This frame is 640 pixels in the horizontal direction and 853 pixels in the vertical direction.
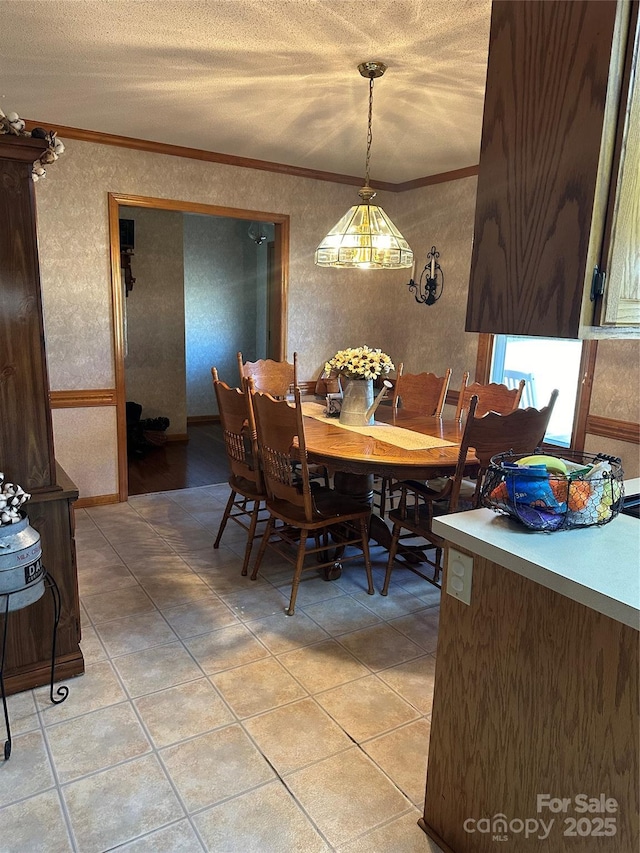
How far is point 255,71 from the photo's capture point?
9.20 ft

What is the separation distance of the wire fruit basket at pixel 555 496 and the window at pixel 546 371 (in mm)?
2585

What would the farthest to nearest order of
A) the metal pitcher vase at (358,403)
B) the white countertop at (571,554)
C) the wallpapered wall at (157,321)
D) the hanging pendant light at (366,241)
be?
the wallpapered wall at (157,321), the metal pitcher vase at (358,403), the hanging pendant light at (366,241), the white countertop at (571,554)

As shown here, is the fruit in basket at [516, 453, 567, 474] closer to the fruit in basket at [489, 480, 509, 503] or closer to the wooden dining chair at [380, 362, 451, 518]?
the fruit in basket at [489, 480, 509, 503]

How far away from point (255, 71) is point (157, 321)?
4054 mm

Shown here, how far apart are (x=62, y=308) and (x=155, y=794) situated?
3252 mm

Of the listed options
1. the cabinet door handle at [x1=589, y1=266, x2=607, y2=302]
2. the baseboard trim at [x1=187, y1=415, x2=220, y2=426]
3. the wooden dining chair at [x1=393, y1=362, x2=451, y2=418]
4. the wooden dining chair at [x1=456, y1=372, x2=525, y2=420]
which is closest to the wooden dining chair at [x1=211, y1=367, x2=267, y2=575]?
the wooden dining chair at [x1=393, y1=362, x2=451, y2=418]

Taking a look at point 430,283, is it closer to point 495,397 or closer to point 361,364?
point 495,397

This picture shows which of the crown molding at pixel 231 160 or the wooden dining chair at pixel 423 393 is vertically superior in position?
the crown molding at pixel 231 160

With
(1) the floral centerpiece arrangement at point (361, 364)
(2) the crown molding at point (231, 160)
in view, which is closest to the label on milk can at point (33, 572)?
(1) the floral centerpiece arrangement at point (361, 364)

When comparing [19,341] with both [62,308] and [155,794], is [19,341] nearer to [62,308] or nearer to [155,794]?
[155,794]

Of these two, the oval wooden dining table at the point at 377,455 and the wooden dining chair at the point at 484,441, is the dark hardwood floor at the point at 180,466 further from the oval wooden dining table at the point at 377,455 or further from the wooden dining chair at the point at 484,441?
the wooden dining chair at the point at 484,441

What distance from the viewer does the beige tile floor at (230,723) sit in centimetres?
167

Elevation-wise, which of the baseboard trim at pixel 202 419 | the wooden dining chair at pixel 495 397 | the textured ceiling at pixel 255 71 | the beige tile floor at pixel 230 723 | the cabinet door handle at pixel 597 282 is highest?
the textured ceiling at pixel 255 71

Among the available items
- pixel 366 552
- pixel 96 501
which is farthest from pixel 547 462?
pixel 96 501
